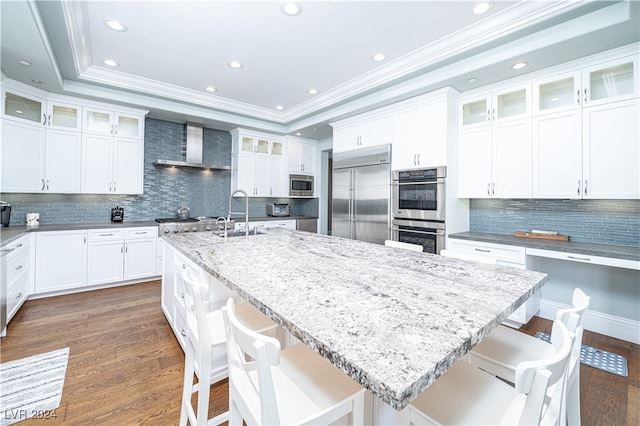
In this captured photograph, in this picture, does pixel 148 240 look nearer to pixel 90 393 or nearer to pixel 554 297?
pixel 90 393

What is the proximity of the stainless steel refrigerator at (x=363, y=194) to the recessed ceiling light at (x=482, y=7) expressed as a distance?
173 centimetres

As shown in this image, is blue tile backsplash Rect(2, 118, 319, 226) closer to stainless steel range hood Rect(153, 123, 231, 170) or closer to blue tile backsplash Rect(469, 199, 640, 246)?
stainless steel range hood Rect(153, 123, 231, 170)

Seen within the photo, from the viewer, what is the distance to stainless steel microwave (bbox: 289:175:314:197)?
18.8 feet

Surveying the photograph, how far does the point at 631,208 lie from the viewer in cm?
260

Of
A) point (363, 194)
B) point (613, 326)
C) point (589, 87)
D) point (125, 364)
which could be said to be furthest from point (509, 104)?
point (125, 364)

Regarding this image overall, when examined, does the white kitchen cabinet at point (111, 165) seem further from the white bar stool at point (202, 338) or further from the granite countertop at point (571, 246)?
the granite countertop at point (571, 246)

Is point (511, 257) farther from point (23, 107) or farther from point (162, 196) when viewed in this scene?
point (23, 107)

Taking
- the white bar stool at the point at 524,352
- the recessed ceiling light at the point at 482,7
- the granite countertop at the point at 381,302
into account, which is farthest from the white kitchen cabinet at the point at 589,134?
the white bar stool at the point at 524,352

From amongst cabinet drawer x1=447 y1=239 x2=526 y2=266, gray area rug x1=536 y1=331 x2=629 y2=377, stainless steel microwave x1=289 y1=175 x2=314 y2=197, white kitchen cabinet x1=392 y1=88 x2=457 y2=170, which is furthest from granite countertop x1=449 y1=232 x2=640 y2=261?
stainless steel microwave x1=289 y1=175 x2=314 y2=197

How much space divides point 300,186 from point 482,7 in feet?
13.5

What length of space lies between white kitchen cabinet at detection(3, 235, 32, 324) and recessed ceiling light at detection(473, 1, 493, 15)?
4.48 metres

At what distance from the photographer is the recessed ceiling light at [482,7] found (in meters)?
2.22

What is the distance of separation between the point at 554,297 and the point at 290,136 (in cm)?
480

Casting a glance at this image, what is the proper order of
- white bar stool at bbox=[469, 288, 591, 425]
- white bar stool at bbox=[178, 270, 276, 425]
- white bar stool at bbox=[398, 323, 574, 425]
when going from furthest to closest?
1. white bar stool at bbox=[178, 270, 276, 425]
2. white bar stool at bbox=[469, 288, 591, 425]
3. white bar stool at bbox=[398, 323, 574, 425]
